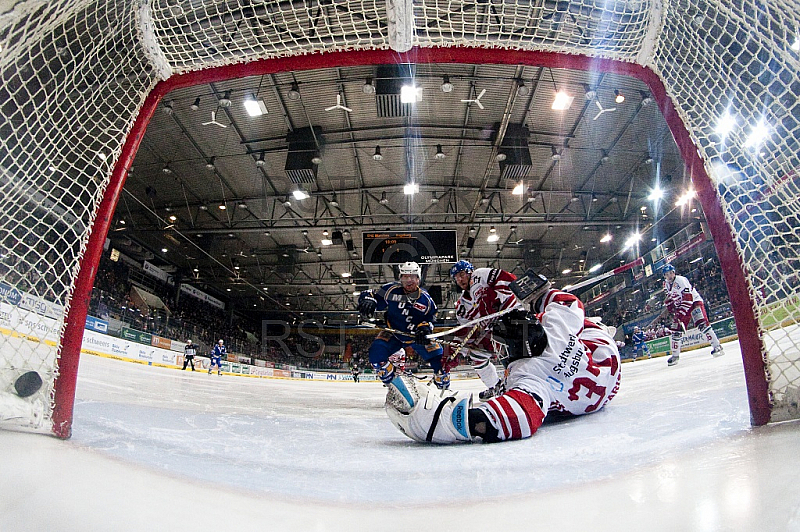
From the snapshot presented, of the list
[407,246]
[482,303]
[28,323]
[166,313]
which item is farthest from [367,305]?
[166,313]

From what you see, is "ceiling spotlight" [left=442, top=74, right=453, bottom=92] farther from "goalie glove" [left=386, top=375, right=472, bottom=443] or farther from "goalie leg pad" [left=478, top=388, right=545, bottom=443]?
"goalie leg pad" [left=478, top=388, right=545, bottom=443]

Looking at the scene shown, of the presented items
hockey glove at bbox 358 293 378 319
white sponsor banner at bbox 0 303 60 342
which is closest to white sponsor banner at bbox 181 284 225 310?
hockey glove at bbox 358 293 378 319

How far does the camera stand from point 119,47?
1651 mm

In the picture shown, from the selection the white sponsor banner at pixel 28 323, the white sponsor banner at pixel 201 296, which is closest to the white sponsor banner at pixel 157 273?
the white sponsor banner at pixel 201 296

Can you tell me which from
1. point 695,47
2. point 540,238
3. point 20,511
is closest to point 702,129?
point 695,47

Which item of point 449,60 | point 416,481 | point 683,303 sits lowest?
point 416,481

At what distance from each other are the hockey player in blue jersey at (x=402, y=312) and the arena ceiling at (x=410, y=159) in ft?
15.4

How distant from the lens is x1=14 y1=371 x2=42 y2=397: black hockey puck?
51.7 inches

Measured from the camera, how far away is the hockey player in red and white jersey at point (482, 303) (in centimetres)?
268

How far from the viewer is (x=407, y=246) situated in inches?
388

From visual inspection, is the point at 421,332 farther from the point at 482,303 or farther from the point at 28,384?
the point at 28,384

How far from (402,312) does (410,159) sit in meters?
7.44

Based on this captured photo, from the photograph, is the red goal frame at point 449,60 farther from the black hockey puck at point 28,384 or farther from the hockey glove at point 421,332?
the hockey glove at point 421,332

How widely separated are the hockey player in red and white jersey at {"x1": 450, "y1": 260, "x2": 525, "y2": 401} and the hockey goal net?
43.1 inches
